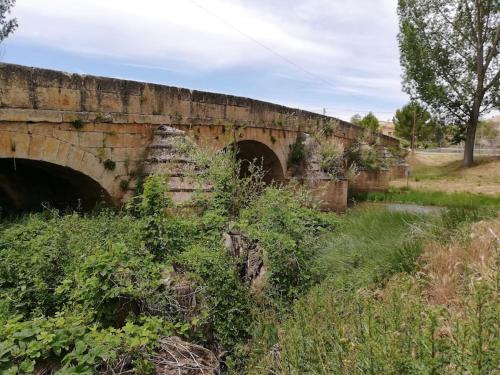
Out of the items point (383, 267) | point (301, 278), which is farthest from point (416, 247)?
point (301, 278)

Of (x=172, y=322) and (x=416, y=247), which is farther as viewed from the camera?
(x=416, y=247)

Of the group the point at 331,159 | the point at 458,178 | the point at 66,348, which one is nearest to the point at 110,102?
the point at 66,348

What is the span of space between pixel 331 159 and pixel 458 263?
10551 millimetres

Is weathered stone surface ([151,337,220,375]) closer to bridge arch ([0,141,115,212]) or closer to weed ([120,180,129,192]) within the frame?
bridge arch ([0,141,115,212])

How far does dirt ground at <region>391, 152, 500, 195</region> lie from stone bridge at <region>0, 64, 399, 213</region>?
12.5 metres

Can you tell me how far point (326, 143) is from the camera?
46.7 feet

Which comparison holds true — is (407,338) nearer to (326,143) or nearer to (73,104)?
(73,104)

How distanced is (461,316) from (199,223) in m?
3.71

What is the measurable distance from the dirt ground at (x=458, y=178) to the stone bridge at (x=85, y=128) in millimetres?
12533

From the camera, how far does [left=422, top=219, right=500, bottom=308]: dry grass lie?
349cm

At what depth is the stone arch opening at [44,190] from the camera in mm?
7160

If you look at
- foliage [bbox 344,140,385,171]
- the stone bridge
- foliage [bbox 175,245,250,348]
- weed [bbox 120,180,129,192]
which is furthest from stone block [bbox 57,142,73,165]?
foliage [bbox 344,140,385,171]

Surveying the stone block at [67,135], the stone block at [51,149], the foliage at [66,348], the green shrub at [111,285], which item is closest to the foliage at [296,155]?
the stone block at [67,135]

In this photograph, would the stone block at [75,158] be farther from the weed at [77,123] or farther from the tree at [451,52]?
the tree at [451,52]
